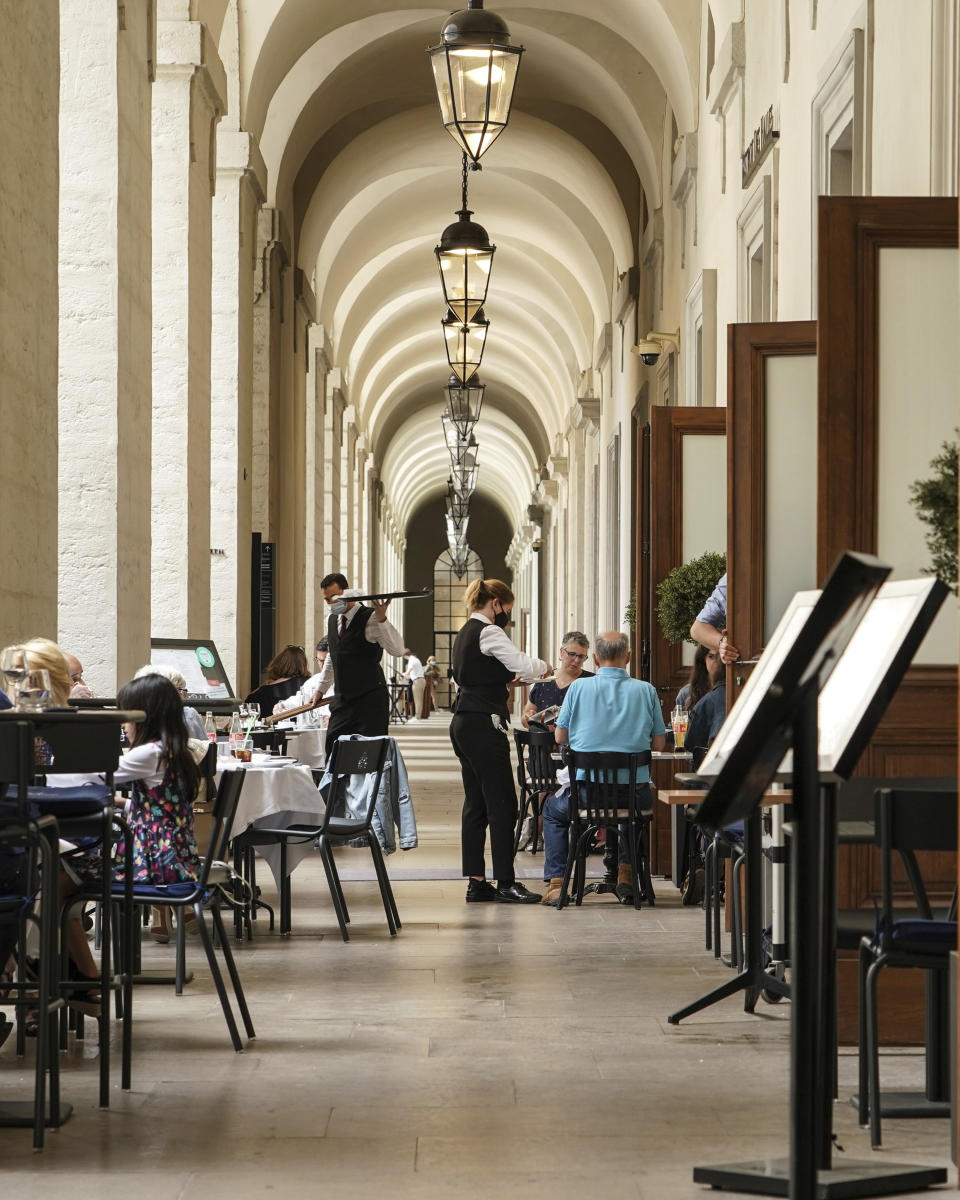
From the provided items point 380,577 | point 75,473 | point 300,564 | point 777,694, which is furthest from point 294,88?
point 380,577

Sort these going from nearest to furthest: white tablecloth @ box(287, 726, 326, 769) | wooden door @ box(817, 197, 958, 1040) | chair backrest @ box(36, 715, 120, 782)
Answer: chair backrest @ box(36, 715, 120, 782) < wooden door @ box(817, 197, 958, 1040) < white tablecloth @ box(287, 726, 326, 769)

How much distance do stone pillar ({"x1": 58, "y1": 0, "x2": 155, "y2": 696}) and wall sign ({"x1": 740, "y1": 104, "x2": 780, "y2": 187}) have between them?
3.35 metres

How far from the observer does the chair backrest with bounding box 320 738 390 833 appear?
24.9 ft

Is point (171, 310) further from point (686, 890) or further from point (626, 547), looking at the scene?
point (626, 547)

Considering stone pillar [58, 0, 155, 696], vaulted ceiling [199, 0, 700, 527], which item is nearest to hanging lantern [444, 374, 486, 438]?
vaulted ceiling [199, 0, 700, 527]

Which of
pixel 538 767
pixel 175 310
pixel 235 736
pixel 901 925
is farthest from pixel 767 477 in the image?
pixel 175 310

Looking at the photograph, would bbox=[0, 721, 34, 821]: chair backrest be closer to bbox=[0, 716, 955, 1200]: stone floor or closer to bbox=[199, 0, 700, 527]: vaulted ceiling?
bbox=[0, 716, 955, 1200]: stone floor

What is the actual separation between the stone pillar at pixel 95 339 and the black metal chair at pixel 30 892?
13.4ft

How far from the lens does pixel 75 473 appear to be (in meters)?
8.73

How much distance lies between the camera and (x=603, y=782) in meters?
8.71

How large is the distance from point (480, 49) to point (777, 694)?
5721 mm

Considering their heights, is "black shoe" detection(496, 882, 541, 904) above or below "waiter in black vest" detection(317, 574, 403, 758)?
below

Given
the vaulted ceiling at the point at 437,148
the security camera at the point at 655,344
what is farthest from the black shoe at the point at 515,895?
the vaulted ceiling at the point at 437,148

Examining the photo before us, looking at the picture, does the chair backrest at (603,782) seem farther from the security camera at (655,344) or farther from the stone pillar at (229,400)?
the security camera at (655,344)
